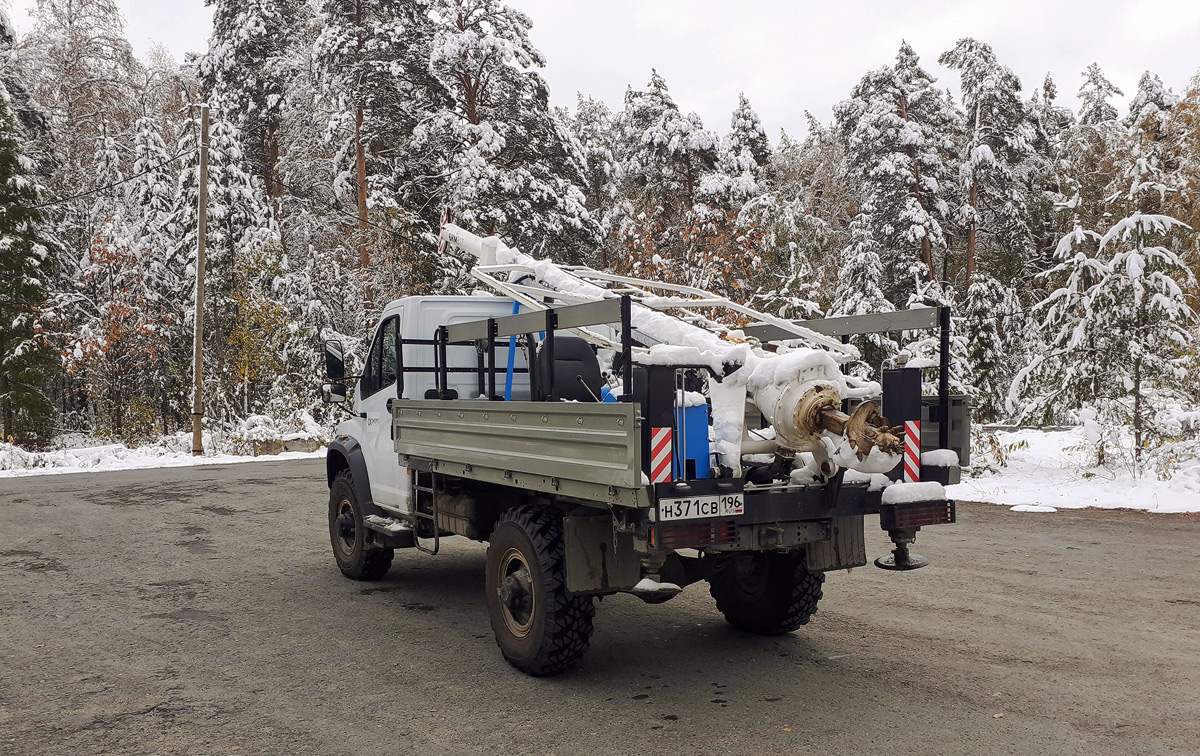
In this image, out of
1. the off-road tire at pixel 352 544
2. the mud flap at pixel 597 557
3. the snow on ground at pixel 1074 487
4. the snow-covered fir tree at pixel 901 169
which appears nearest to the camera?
the mud flap at pixel 597 557

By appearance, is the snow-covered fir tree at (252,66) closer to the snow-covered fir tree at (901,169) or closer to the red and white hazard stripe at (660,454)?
the snow-covered fir tree at (901,169)

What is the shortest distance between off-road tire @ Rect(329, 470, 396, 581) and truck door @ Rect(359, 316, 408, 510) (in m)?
0.37

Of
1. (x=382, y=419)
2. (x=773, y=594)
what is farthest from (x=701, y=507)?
(x=382, y=419)

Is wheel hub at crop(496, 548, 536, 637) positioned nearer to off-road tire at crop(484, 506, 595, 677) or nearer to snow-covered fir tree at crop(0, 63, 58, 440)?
off-road tire at crop(484, 506, 595, 677)

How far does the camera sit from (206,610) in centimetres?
718

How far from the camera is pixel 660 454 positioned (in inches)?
172

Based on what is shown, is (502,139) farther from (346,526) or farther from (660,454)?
(660,454)

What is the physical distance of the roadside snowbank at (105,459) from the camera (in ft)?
66.2

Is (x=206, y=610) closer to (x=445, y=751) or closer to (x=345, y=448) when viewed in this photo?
(x=345, y=448)

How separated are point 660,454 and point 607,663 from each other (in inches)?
75.4

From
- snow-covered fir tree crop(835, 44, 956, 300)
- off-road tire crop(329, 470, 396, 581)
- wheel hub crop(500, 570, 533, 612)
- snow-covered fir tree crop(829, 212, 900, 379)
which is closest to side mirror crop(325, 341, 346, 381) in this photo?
off-road tire crop(329, 470, 396, 581)

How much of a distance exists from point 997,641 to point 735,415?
262 centimetres

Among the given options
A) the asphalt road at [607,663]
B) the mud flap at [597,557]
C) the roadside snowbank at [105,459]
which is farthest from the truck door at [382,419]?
the roadside snowbank at [105,459]

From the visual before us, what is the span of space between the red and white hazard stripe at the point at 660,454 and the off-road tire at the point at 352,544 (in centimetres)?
420
